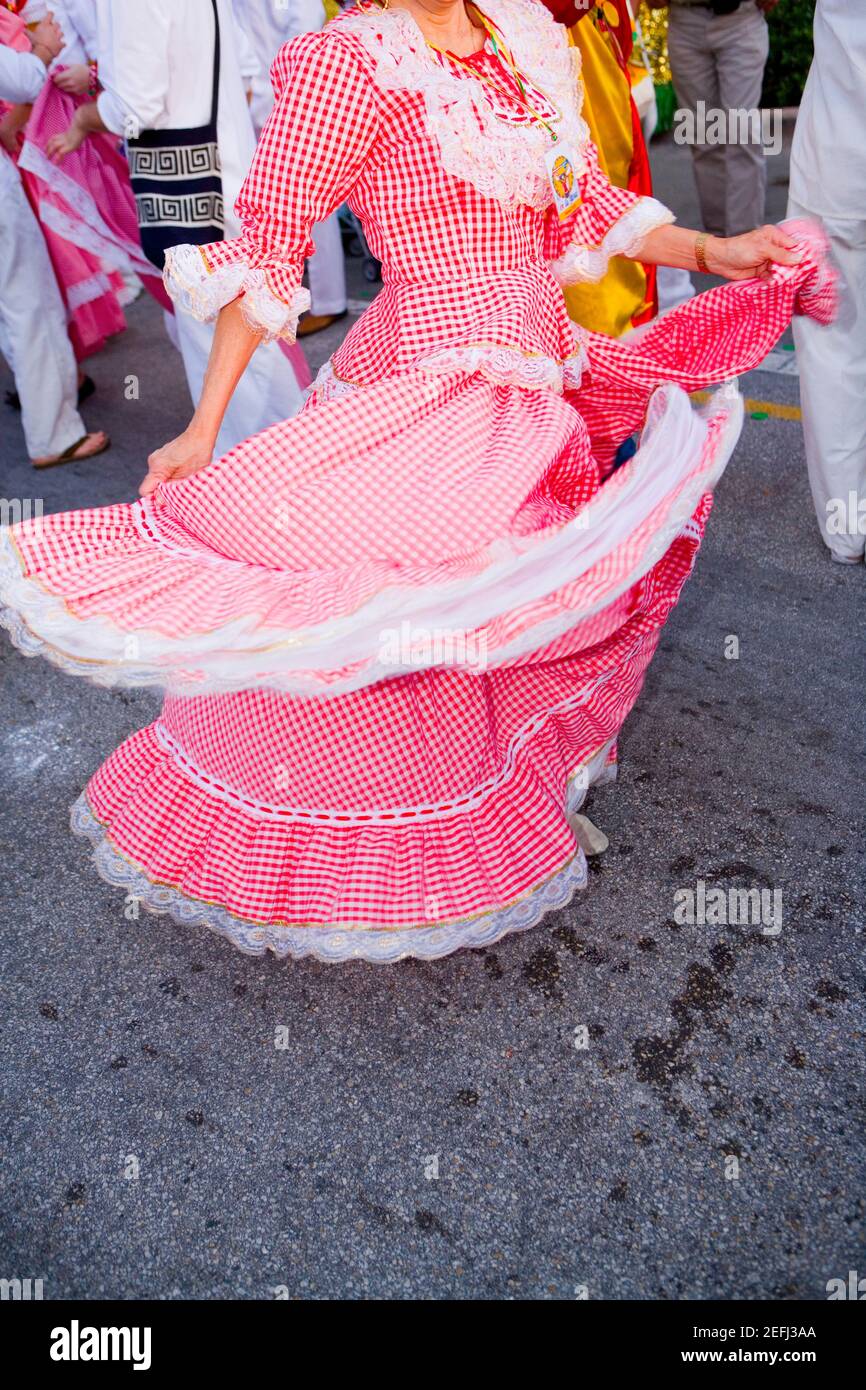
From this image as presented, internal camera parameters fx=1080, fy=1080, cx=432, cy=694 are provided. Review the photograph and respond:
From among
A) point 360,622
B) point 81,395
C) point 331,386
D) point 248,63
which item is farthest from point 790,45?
point 360,622

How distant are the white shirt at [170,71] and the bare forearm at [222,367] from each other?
182cm

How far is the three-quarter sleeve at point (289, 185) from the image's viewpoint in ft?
6.32

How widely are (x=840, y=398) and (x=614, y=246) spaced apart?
54.7 inches

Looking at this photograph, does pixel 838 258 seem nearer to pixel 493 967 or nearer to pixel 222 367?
pixel 222 367

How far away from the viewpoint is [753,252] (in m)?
2.24

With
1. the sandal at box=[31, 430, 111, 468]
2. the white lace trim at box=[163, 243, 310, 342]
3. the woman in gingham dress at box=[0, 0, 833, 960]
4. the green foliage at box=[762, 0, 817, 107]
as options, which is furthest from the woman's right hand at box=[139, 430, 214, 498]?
the green foliage at box=[762, 0, 817, 107]

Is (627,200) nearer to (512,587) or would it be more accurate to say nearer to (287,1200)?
(512,587)

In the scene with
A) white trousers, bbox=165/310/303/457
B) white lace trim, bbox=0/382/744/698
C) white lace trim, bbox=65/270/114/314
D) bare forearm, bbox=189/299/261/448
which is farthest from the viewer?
white lace trim, bbox=65/270/114/314

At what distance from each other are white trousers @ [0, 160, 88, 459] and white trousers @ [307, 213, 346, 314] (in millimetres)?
1558

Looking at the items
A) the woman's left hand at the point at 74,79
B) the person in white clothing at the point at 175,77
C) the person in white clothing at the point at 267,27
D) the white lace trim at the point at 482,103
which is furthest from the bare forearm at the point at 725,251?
the woman's left hand at the point at 74,79

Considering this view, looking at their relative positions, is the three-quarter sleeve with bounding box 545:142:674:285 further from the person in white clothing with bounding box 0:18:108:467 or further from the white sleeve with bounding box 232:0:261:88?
the person in white clothing with bounding box 0:18:108:467

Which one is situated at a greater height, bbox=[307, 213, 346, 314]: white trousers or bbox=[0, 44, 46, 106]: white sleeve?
bbox=[0, 44, 46, 106]: white sleeve

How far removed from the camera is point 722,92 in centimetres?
603

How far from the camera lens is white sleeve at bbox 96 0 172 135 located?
10.8 ft
